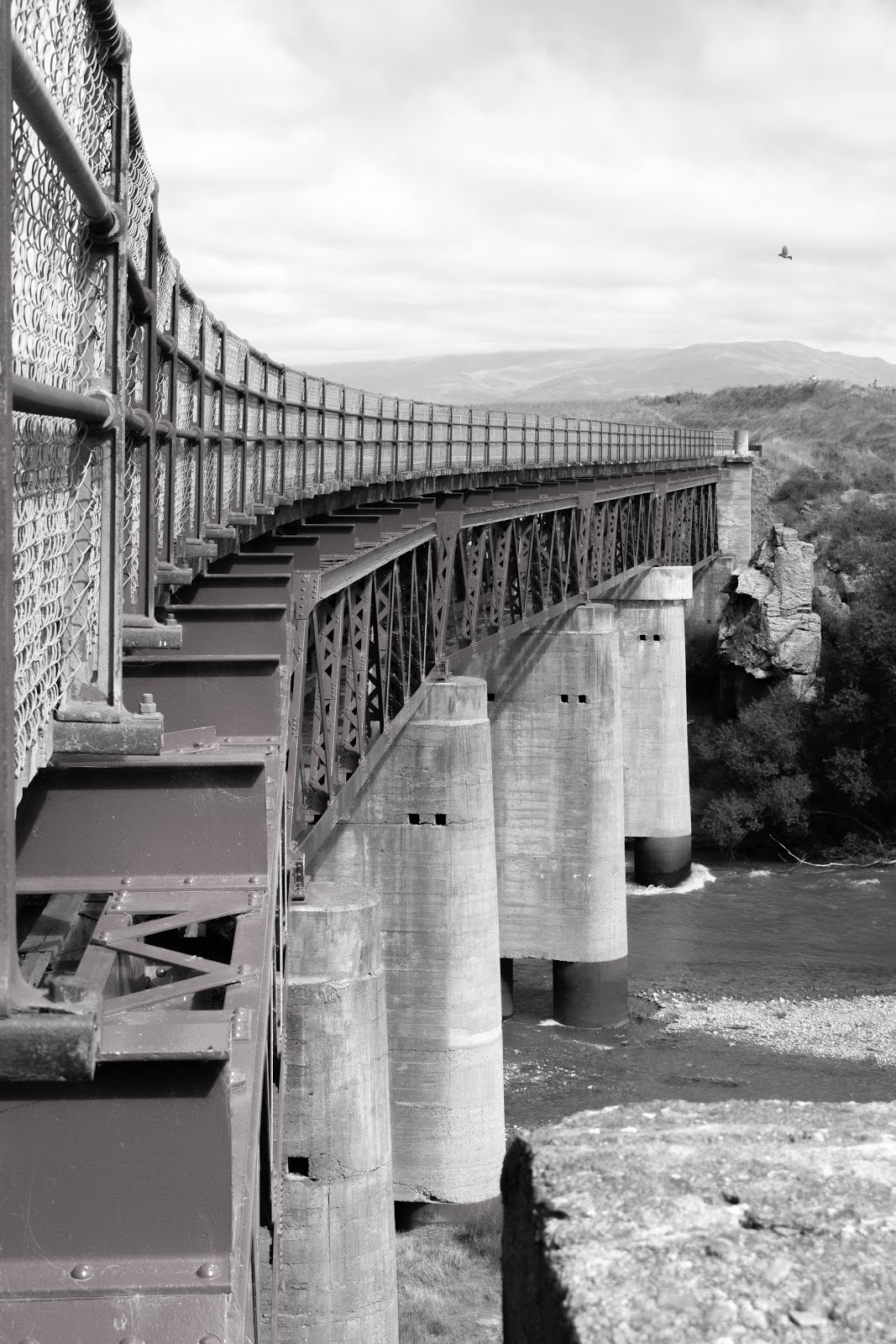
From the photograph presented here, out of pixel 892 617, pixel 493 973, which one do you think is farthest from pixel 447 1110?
pixel 892 617

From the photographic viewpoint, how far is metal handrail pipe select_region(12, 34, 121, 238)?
2949 millimetres

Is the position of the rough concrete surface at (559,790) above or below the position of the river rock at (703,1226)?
below

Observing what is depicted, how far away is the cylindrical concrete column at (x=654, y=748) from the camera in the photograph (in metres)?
41.7

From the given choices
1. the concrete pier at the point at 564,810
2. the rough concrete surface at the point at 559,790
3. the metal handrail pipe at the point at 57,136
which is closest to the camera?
the metal handrail pipe at the point at 57,136

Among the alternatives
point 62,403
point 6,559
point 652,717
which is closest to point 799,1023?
point 652,717

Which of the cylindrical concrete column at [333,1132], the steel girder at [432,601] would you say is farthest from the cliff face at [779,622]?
the cylindrical concrete column at [333,1132]

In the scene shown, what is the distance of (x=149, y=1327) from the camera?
9.55 feet

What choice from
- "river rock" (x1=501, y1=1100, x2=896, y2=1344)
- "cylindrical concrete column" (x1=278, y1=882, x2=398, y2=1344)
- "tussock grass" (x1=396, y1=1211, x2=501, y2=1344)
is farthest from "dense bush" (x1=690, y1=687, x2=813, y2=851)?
"river rock" (x1=501, y1=1100, x2=896, y2=1344)

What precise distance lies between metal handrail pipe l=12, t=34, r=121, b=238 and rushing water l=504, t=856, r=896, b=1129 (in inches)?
885

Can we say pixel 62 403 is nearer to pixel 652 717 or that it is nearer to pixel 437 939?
pixel 437 939

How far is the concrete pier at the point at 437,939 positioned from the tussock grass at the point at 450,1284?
0.52 m

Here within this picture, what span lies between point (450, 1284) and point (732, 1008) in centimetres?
1400

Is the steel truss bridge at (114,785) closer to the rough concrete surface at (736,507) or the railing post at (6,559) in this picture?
the railing post at (6,559)

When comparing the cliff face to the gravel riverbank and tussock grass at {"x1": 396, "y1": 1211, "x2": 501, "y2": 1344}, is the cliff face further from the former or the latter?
tussock grass at {"x1": 396, "y1": 1211, "x2": 501, "y2": 1344}
